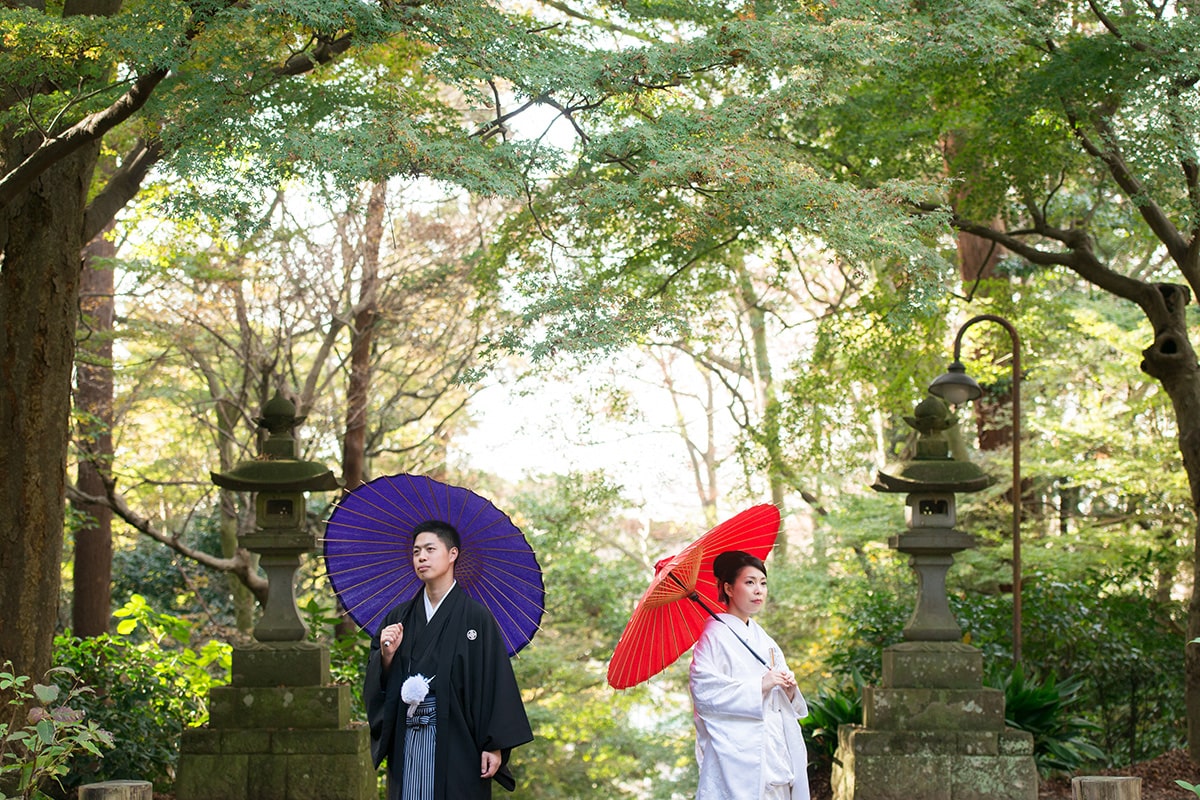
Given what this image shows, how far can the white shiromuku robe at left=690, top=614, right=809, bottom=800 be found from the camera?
4.69 metres

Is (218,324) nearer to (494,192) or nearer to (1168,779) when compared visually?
(494,192)

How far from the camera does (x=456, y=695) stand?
452 cm

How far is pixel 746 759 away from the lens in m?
4.69

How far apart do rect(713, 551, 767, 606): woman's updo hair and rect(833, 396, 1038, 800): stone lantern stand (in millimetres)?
3272

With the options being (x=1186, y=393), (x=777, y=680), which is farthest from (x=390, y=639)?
(x=1186, y=393)

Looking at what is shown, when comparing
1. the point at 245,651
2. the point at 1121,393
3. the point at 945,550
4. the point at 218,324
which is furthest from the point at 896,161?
the point at 1121,393

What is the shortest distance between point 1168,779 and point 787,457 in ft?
16.9

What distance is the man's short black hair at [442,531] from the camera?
15.3 ft

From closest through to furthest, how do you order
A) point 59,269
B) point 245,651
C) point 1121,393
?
point 59,269, point 245,651, point 1121,393

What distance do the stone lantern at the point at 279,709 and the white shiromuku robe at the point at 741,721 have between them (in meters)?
3.41

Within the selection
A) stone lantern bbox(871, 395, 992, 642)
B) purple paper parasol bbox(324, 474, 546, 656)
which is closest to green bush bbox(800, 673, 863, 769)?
stone lantern bbox(871, 395, 992, 642)

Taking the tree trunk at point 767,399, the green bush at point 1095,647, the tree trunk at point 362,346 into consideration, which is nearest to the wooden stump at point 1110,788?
the green bush at point 1095,647

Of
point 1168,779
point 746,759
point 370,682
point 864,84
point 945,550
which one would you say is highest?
point 864,84

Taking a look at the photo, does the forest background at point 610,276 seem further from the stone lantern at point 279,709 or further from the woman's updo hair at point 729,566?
the woman's updo hair at point 729,566
